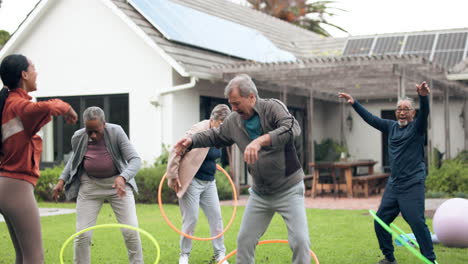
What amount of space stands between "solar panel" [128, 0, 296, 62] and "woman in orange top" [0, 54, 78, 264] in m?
11.3

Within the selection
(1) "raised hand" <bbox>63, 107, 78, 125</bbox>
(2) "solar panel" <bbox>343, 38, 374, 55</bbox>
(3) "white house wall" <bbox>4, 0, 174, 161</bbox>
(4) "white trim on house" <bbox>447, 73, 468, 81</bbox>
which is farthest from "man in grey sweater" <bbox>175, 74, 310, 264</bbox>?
(2) "solar panel" <bbox>343, 38, 374, 55</bbox>

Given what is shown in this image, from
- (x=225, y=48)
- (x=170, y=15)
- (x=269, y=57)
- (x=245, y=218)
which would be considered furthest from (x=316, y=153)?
(x=245, y=218)

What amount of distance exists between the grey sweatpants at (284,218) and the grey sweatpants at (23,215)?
66.6 inches

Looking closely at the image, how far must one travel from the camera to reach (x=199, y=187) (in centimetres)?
754

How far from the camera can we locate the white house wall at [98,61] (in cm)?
1614

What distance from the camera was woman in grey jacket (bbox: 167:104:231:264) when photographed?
23.7ft

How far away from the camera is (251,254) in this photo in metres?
5.38

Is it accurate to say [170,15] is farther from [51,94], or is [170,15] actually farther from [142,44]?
[51,94]

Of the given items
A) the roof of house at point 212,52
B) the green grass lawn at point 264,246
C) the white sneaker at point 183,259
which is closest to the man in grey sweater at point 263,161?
the white sneaker at point 183,259

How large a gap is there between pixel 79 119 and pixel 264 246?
32.2ft

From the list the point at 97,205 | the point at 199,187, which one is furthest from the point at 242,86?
the point at 199,187

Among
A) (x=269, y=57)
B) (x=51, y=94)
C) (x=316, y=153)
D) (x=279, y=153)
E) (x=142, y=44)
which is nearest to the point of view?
(x=279, y=153)

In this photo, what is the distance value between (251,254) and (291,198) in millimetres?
596

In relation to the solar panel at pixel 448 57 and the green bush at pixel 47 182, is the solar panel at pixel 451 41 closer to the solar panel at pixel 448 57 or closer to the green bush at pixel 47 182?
the solar panel at pixel 448 57
